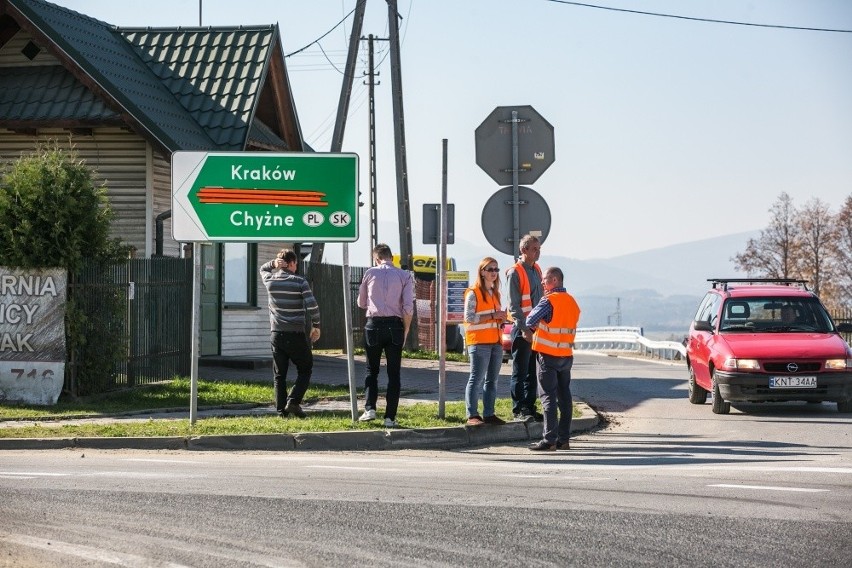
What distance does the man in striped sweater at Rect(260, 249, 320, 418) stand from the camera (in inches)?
593

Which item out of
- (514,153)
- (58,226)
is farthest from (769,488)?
(58,226)

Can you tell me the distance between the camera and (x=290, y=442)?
43.8ft

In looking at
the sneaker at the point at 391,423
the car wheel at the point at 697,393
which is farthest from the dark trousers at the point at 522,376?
the car wheel at the point at 697,393

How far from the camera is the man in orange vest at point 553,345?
12820mm

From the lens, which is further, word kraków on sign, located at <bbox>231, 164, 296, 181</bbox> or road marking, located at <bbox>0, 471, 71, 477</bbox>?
word kraków on sign, located at <bbox>231, 164, 296, 181</bbox>

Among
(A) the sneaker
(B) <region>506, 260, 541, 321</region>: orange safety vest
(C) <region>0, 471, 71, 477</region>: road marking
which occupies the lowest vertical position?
(C) <region>0, 471, 71, 477</region>: road marking

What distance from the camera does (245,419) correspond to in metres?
14.8

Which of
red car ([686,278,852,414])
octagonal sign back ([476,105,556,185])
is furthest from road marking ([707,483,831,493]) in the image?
red car ([686,278,852,414])

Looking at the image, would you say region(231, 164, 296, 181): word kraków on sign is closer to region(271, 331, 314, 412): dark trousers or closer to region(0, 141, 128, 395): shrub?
region(271, 331, 314, 412): dark trousers

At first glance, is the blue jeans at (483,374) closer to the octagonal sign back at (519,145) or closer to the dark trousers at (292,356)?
the dark trousers at (292,356)

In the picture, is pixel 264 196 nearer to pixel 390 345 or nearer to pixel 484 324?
pixel 390 345

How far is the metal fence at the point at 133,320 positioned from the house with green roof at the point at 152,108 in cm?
207

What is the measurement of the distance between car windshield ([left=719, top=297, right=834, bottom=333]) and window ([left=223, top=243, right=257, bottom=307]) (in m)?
10.7

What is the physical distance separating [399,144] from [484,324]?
692 inches
